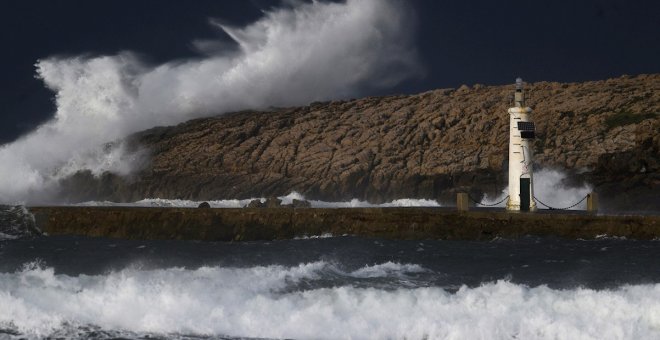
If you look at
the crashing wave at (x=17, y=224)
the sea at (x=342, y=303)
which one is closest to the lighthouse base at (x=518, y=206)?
the sea at (x=342, y=303)

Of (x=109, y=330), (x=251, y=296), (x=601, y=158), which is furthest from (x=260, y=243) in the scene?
(x=601, y=158)

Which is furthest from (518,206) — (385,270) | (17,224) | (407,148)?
(407,148)

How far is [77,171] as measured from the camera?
58250mm

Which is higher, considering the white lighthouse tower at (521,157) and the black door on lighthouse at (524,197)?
the white lighthouse tower at (521,157)

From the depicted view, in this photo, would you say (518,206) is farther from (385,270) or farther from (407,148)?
(407,148)

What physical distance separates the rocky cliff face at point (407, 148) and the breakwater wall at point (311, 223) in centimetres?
1359

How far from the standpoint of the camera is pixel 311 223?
21641 mm

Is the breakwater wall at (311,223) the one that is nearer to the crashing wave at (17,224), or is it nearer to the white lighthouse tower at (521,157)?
the crashing wave at (17,224)

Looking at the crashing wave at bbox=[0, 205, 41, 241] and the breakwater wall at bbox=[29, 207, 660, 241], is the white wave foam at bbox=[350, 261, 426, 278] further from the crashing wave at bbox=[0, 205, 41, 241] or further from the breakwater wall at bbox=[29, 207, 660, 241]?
the crashing wave at bbox=[0, 205, 41, 241]

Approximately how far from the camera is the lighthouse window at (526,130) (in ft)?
71.9

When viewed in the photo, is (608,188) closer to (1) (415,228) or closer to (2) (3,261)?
(1) (415,228)

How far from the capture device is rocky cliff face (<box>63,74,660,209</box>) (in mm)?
39706

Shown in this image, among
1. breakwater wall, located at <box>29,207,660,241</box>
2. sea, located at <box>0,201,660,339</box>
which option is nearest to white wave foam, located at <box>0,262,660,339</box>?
sea, located at <box>0,201,660,339</box>

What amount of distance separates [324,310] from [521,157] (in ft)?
39.8
